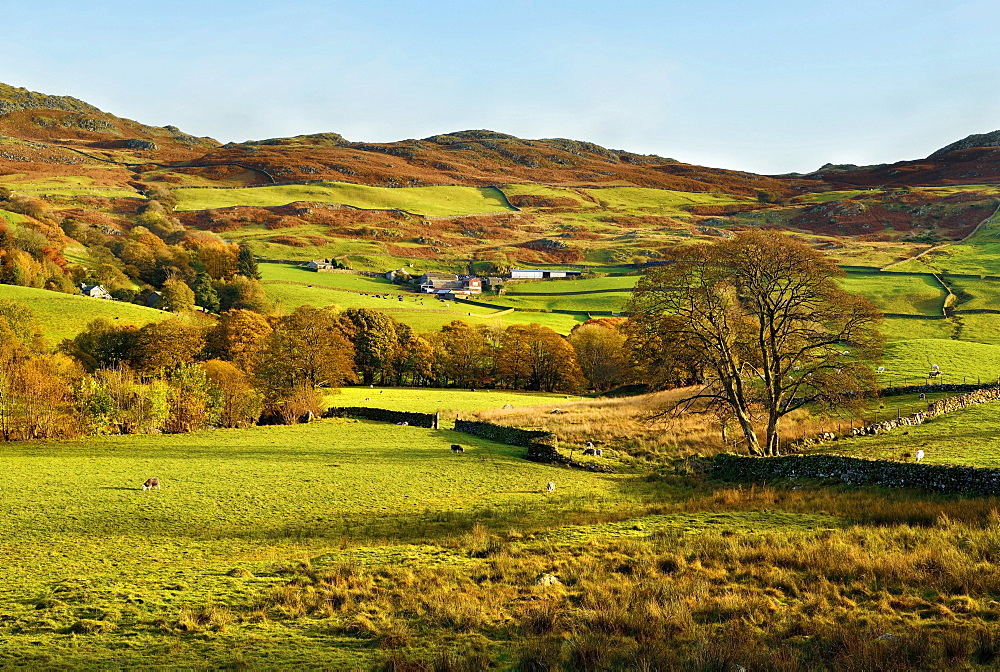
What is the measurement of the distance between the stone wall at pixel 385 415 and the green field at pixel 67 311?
40050 mm

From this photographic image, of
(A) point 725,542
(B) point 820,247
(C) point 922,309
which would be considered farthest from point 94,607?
(B) point 820,247

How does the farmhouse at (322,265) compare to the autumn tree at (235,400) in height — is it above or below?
above

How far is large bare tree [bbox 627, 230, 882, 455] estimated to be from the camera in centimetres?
3184

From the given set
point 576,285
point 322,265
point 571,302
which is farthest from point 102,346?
point 576,285

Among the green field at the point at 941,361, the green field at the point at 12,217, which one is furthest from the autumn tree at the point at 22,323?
the green field at the point at 941,361

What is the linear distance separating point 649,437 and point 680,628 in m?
30.2

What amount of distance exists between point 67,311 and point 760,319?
82438mm

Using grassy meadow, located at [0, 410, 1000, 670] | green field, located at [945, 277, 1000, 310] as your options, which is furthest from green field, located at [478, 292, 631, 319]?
grassy meadow, located at [0, 410, 1000, 670]

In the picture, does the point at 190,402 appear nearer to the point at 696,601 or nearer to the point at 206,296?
the point at 696,601

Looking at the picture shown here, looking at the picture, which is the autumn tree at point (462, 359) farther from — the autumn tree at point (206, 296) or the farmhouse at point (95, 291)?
the farmhouse at point (95, 291)

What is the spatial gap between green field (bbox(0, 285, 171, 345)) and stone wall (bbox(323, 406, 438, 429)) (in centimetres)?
4005

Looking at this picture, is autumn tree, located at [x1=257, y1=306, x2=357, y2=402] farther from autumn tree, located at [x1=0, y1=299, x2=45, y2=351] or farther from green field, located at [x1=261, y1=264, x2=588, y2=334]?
green field, located at [x1=261, y1=264, x2=588, y2=334]

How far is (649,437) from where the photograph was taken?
40062mm

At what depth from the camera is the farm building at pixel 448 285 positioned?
5645 inches
